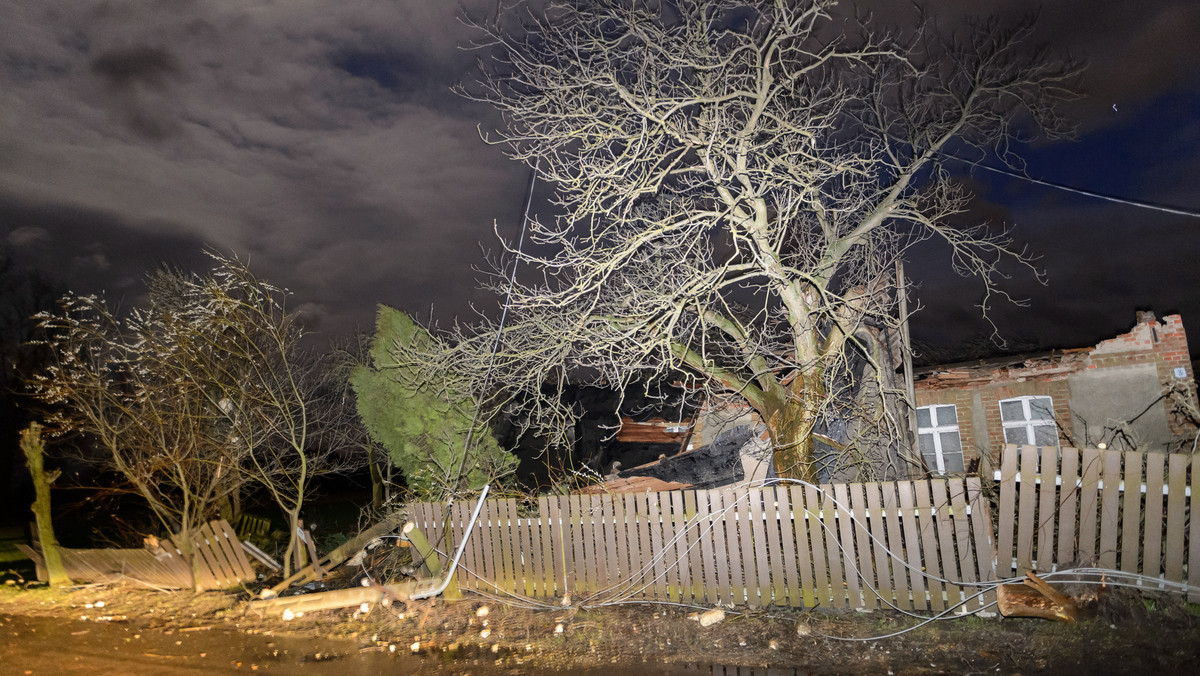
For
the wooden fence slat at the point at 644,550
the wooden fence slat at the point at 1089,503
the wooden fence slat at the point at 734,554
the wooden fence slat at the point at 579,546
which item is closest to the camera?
the wooden fence slat at the point at 1089,503

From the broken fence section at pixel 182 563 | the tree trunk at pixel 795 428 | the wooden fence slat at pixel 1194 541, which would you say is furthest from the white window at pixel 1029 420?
the broken fence section at pixel 182 563

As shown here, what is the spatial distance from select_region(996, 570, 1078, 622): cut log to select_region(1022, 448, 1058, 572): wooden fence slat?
31 cm

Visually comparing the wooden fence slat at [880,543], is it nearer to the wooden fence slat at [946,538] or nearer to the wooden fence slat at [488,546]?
the wooden fence slat at [946,538]

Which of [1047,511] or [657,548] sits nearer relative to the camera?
[1047,511]

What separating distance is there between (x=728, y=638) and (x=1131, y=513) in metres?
3.56

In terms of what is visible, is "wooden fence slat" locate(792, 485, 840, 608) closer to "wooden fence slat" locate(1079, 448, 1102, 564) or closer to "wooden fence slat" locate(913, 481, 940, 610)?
"wooden fence slat" locate(913, 481, 940, 610)

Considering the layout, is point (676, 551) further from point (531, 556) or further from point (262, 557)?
point (262, 557)

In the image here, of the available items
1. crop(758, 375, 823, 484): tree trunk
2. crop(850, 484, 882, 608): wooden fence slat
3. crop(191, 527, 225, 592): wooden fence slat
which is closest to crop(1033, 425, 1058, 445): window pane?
crop(758, 375, 823, 484): tree trunk

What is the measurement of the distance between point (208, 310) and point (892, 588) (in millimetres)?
9458

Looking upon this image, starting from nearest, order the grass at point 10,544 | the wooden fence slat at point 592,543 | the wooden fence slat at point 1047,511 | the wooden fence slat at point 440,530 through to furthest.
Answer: the wooden fence slat at point 1047,511 < the wooden fence slat at point 592,543 < the wooden fence slat at point 440,530 < the grass at point 10,544

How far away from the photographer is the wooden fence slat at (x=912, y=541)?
19.6 ft

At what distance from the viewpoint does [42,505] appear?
38.4 feet

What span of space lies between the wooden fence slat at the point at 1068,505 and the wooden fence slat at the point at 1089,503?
0.16ft

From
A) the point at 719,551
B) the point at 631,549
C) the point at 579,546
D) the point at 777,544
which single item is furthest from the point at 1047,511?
the point at 579,546
